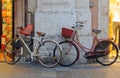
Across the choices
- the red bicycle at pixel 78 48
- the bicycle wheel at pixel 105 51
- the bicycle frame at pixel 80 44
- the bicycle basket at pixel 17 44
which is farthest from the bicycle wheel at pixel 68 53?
the bicycle basket at pixel 17 44

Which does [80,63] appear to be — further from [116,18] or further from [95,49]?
[116,18]

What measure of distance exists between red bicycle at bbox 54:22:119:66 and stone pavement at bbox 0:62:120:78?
226 mm

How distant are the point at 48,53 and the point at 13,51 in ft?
3.34

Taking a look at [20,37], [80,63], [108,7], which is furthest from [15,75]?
[108,7]

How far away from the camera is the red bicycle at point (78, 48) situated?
12258 millimetres

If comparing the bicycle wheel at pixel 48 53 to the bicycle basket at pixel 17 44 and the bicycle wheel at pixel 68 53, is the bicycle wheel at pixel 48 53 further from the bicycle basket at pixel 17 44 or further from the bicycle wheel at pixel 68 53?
the bicycle basket at pixel 17 44

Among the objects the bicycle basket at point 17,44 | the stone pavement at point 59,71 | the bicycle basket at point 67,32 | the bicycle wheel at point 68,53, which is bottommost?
the stone pavement at point 59,71

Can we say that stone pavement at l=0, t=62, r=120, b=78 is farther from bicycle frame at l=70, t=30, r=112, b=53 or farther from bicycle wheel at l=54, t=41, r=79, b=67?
bicycle frame at l=70, t=30, r=112, b=53

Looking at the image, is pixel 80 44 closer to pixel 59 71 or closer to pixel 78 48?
pixel 78 48

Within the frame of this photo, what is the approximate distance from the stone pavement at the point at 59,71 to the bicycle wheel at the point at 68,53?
17cm

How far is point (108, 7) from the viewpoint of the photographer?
42.7 feet

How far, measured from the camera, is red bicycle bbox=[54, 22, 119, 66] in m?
12.3

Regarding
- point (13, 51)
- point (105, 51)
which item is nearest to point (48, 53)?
point (13, 51)

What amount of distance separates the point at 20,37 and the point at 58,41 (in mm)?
1091
